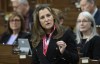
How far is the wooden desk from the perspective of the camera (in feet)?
11.5

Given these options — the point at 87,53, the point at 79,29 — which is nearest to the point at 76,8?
the point at 79,29

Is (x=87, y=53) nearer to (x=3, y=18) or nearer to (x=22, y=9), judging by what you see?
(x=22, y=9)

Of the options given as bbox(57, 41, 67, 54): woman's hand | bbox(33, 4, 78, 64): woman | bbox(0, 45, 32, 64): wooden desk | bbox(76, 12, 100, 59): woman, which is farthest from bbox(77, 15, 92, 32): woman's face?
bbox(57, 41, 67, 54): woman's hand

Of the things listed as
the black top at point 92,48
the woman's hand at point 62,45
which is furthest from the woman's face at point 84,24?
the woman's hand at point 62,45

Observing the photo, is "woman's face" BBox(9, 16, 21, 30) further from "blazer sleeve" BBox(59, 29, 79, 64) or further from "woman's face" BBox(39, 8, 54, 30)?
"blazer sleeve" BBox(59, 29, 79, 64)

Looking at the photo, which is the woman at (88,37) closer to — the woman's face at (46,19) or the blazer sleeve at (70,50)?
the blazer sleeve at (70,50)

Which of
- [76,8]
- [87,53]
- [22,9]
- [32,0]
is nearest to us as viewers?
[87,53]

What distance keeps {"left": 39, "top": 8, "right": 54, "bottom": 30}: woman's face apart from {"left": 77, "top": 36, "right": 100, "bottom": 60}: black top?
0.48 meters

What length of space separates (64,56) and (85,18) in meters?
0.90

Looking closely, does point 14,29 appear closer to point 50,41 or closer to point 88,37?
point 88,37

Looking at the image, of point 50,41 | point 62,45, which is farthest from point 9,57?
point 62,45

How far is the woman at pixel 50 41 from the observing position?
9.95ft

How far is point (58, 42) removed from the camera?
293 centimetres

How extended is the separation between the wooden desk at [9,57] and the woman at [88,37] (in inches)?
22.5
